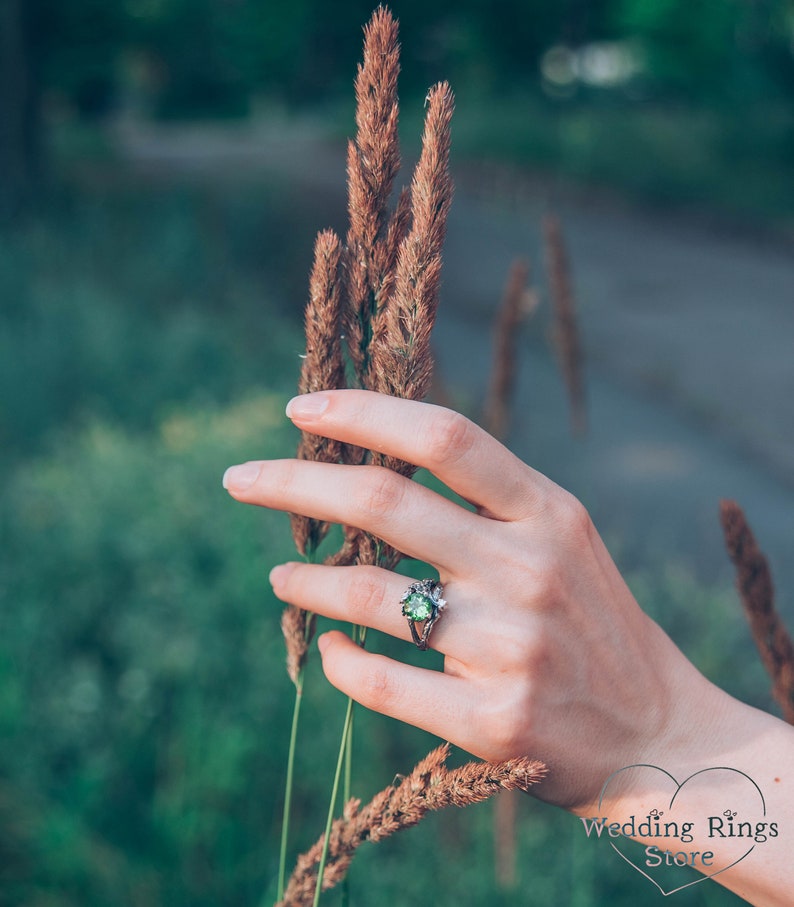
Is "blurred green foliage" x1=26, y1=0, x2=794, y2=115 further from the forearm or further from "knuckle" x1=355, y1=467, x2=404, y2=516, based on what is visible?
the forearm

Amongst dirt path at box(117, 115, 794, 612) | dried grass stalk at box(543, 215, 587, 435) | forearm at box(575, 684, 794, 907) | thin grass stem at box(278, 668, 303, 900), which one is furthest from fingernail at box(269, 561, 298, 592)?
dirt path at box(117, 115, 794, 612)

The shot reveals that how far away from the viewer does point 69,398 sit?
5.19 meters

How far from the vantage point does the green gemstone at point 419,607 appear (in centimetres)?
99

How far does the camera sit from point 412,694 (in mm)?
1017

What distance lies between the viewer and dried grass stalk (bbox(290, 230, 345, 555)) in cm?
101

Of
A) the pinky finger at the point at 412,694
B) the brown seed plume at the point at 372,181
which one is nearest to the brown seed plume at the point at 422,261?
the brown seed plume at the point at 372,181

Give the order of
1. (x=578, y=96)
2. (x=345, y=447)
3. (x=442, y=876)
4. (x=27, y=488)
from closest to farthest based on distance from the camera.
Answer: (x=345, y=447)
(x=442, y=876)
(x=27, y=488)
(x=578, y=96)

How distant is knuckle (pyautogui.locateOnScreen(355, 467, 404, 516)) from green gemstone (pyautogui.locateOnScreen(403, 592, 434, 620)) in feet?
0.37

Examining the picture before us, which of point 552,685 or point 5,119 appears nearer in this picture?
point 552,685

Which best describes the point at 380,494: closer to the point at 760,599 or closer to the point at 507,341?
the point at 760,599

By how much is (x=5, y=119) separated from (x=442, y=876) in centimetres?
1054

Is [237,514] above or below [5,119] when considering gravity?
below

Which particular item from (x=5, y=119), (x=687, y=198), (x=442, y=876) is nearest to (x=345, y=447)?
(x=442, y=876)

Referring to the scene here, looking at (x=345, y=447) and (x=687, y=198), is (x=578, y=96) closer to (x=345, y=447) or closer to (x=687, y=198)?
(x=687, y=198)
